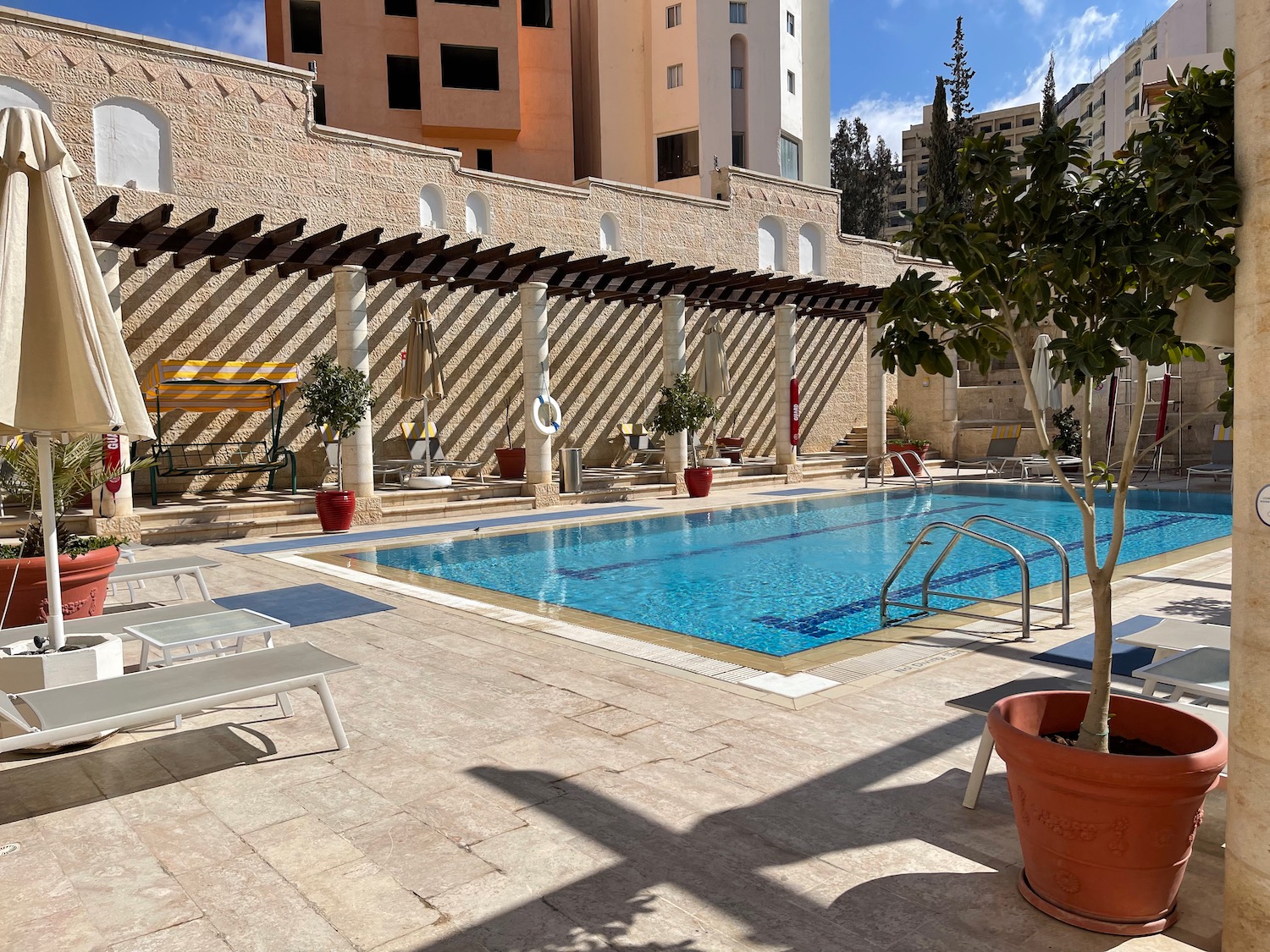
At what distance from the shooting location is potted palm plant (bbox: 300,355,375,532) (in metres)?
12.2

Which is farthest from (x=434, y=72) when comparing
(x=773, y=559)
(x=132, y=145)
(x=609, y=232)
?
(x=773, y=559)

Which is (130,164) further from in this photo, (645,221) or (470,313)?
(645,221)

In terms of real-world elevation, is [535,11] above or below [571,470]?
above

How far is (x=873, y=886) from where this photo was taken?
2.88 m

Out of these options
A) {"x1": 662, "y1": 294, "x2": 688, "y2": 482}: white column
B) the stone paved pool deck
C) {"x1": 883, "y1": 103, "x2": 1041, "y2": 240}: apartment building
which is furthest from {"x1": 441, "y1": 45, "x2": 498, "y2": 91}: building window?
{"x1": 883, "y1": 103, "x2": 1041, "y2": 240}: apartment building

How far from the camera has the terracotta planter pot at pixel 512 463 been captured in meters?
16.9

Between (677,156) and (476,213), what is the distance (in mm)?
15514

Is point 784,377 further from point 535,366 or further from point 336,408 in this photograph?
point 336,408

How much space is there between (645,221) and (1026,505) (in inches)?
390

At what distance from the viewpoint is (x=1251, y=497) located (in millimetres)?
2252

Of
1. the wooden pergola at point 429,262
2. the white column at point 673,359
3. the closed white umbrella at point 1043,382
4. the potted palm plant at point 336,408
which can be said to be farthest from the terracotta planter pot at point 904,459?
the potted palm plant at point 336,408

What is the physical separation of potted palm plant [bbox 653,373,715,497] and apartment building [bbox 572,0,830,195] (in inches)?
614

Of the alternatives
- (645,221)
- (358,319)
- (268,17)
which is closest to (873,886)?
(358,319)

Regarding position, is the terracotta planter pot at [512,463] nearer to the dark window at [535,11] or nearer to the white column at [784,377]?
the white column at [784,377]
